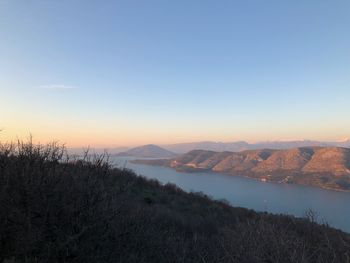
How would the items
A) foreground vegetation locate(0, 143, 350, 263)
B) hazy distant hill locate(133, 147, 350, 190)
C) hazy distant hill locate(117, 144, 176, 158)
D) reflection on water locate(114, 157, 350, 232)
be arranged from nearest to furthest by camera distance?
1. foreground vegetation locate(0, 143, 350, 263)
2. reflection on water locate(114, 157, 350, 232)
3. hazy distant hill locate(133, 147, 350, 190)
4. hazy distant hill locate(117, 144, 176, 158)

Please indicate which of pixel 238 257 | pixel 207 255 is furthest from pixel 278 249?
pixel 207 255

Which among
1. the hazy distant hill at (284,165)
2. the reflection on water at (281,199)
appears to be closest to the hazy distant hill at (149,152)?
the hazy distant hill at (284,165)

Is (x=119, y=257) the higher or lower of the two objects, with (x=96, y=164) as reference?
lower

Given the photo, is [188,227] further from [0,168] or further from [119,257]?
[0,168]

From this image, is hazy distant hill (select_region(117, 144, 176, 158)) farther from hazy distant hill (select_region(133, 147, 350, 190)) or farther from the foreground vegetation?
the foreground vegetation

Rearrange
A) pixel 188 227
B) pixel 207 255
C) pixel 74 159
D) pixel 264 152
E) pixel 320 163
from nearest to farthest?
pixel 207 255 → pixel 74 159 → pixel 188 227 → pixel 320 163 → pixel 264 152

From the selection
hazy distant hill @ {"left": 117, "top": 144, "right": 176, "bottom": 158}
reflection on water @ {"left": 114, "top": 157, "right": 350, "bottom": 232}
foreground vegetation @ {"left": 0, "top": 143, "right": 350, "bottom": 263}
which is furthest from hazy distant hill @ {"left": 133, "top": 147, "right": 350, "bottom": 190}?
foreground vegetation @ {"left": 0, "top": 143, "right": 350, "bottom": 263}

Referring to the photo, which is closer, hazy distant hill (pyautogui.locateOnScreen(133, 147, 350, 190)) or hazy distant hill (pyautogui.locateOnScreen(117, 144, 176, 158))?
hazy distant hill (pyautogui.locateOnScreen(133, 147, 350, 190))

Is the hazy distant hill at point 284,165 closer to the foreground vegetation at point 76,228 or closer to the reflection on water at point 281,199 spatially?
the reflection on water at point 281,199
